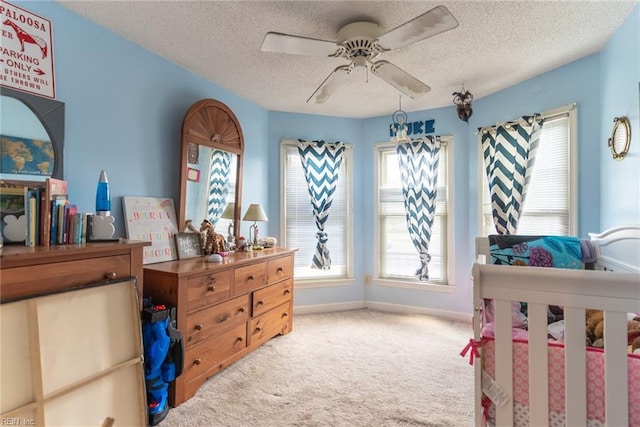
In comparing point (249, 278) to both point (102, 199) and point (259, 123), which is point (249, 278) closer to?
point (102, 199)

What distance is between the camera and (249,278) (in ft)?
8.32

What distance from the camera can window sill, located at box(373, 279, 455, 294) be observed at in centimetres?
347

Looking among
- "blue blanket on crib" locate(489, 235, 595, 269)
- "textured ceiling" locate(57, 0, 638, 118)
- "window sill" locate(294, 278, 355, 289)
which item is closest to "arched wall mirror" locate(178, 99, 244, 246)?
"textured ceiling" locate(57, 0, 638, 118)

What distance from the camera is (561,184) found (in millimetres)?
2588

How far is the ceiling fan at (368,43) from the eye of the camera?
145cm

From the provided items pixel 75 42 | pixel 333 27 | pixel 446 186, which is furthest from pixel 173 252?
pixel 446 186

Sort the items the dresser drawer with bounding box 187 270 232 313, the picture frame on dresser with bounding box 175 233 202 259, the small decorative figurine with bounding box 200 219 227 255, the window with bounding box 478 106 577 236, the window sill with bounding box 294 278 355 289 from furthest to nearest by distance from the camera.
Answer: the window sill with bounding box 294 278 355 289, the small decorative figurine with bounding box 200 219 227 255, the window with bounding box 478 106 577 236, the picture frame on dresser with bounding box 175 233 202 259, the dresser drawer with bounding box 187 270 232 313

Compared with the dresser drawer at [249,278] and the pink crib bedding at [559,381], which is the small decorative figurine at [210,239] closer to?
the dresser drawer at [249,278]

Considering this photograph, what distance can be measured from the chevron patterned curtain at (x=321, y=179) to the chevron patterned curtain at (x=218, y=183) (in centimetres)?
103

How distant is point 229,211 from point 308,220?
1.06 metres

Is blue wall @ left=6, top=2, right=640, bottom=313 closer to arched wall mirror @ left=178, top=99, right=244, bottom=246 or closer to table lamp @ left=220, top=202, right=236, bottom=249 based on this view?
arched wall mirror @ left=178, top=99, right=244, bottom=246

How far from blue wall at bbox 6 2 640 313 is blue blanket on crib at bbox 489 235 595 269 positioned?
0.31m

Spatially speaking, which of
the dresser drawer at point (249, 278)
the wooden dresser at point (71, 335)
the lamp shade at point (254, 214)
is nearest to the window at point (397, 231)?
the lamp shade at point (254, 214)

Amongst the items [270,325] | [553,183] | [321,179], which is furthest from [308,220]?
[553,183]
